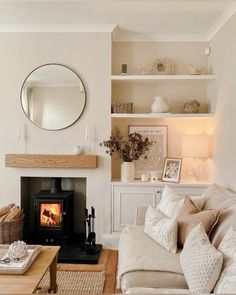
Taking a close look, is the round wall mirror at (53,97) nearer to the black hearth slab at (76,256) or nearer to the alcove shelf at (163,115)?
the alcove shelf at (163,115)

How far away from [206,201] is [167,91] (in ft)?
6.04

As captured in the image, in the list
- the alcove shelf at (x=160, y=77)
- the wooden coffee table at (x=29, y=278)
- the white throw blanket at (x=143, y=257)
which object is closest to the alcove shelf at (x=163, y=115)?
the alcove shelf at (x=160, y=77)

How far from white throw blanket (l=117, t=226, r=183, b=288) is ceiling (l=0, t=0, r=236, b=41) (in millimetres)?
2291

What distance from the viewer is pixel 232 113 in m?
3.23

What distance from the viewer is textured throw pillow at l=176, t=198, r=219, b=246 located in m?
2.45

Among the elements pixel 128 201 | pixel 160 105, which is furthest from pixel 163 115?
pixel 128 201

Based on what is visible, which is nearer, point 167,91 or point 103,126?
point 103,126

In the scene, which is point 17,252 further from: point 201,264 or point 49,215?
point 49,215

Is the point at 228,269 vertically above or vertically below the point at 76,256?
above

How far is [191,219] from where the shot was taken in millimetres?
2572

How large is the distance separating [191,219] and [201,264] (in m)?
0.69

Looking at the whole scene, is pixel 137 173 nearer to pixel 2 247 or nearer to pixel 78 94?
pixel 78 94

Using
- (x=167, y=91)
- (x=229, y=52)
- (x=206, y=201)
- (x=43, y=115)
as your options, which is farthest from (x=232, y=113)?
(x=43, y=115)

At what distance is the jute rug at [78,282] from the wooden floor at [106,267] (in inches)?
2.4
